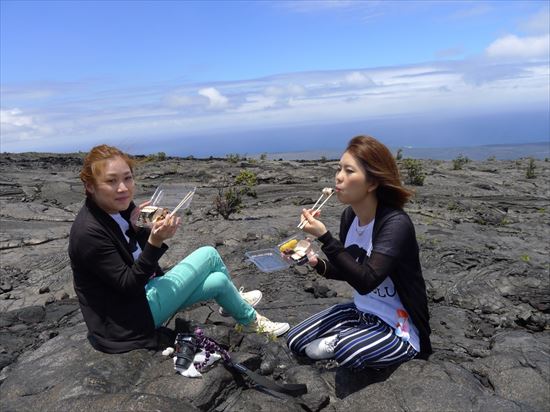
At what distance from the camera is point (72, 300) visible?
745 cm

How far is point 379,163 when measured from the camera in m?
3.73

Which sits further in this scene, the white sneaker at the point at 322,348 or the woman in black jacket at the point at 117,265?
the white sneaker at the point at 322,348

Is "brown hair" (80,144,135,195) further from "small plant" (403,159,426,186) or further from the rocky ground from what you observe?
"small plant" (403,159,426,186)

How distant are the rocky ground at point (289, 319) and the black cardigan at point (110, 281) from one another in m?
0.16

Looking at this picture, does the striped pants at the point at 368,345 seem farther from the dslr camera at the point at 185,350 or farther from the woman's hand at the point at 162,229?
the woman's hand at the point at 162,229

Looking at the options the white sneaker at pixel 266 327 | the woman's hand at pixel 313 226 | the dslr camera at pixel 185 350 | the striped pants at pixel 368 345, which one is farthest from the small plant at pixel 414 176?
the dslr camera at pixel 185 350

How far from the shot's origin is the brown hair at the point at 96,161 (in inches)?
151

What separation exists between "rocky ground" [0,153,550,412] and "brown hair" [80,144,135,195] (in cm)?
149

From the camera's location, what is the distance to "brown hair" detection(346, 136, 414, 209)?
3.72m

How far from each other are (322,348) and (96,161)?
242 centimetres

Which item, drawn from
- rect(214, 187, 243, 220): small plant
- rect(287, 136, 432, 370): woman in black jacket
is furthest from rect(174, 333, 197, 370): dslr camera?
rect(214, 187, 243, 220): small plant

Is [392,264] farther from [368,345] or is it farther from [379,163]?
[379,163]

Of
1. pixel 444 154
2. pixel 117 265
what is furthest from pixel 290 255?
pixel 444 154

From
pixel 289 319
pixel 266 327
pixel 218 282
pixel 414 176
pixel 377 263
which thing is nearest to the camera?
pixel 377 263
